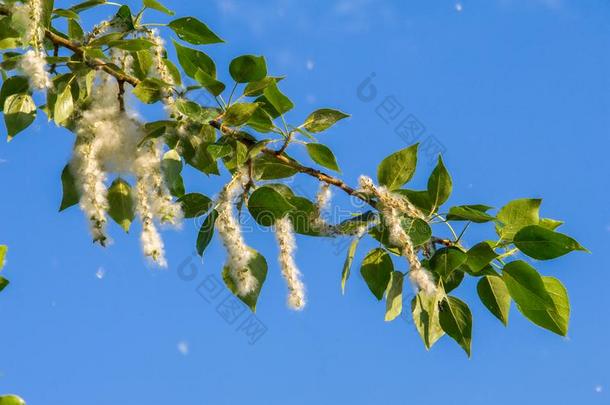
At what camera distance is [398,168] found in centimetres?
110

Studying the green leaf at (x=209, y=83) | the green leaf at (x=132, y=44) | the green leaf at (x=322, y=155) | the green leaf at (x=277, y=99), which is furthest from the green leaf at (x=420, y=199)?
the green leaf at (x=132, y=44)

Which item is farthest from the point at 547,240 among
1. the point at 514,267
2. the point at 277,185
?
the point at 277,185

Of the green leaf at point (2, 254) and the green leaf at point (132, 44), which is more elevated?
the green leaf at point (132, 44)

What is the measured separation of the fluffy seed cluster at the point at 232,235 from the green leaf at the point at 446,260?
0.29 m

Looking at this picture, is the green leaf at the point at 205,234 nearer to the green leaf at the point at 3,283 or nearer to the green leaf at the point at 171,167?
the green leaf at the point at 171,167

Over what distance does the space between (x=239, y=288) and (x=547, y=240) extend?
0.49 m

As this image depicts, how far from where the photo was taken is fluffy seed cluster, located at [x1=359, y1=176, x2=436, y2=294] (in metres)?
0.97

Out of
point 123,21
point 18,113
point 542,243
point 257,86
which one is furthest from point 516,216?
point 18,113

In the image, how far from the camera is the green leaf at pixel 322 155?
108 cm

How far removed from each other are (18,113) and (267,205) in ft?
1.32

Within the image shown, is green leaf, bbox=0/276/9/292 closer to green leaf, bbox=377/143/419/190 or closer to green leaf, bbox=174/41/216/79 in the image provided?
green leaf, bbox=174/41/216/79

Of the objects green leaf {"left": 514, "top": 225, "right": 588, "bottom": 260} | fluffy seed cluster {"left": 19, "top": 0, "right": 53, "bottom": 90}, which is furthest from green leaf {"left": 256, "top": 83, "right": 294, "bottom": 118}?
green leaf {"left": 514, "top": 225, "right": 588, "bottom": 260}

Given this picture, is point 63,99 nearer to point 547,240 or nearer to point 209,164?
point 209,164

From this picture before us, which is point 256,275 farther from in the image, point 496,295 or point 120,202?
point 496,295
